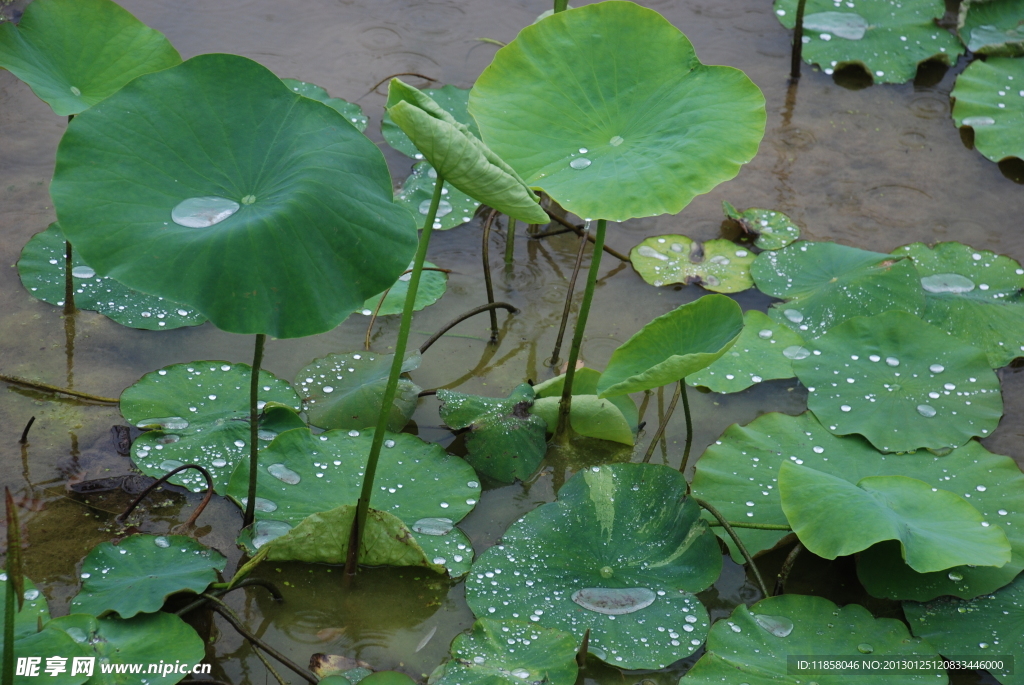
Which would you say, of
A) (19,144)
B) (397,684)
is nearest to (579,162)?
(397,684)

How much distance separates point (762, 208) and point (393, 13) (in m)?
1.84

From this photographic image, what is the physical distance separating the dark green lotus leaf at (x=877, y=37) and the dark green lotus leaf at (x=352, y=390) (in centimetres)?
239

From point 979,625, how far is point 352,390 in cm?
146

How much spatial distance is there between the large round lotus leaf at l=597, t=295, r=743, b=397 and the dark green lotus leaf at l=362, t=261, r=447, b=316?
0.71 metres

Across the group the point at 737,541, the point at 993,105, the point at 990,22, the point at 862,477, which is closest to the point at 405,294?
the point at 737,541

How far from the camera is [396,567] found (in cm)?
174

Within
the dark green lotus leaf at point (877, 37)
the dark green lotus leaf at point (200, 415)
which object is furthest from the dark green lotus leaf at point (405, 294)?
the dark green lotus leaf at point (877, 37)

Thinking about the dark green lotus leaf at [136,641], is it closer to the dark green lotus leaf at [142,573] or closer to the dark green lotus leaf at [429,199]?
the dark green lotus leaf at [142,573]

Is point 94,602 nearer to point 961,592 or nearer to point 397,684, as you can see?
point 397,684

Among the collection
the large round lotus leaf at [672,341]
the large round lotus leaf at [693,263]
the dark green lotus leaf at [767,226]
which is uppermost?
the large round lotus leaf at [672,341]

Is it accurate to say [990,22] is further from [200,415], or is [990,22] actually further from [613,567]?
[200,415]

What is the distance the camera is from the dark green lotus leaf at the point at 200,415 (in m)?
1.86

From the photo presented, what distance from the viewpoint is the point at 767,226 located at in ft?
8.96

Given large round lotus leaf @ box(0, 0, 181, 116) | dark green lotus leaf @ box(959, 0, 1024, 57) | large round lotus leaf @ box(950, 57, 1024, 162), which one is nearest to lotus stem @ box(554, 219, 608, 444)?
large round lotus leaf @ box(0, 0, 181, 116)
